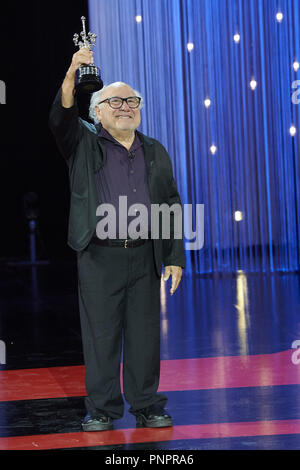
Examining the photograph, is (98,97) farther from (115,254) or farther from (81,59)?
(115,254)

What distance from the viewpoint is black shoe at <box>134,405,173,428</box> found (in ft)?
9.60

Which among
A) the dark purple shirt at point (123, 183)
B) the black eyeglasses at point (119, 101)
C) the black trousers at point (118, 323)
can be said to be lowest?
the black trousers at point (118, 323)

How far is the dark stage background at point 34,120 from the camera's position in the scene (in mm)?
10133

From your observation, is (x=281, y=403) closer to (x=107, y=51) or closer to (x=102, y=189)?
(x=102, y=189)

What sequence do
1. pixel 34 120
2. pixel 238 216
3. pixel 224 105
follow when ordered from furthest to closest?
pixel 34 120
pixel 238 216
pixel 224 105

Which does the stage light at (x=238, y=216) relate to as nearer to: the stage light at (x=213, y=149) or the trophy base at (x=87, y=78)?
the stage light at (x=213, y=149)

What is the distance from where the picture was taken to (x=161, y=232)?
3014mm

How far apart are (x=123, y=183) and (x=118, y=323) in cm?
53

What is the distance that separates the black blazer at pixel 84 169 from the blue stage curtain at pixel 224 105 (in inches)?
227

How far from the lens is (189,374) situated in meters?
3.86

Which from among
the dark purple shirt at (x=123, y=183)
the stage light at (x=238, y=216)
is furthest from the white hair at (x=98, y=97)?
the stage light at (x=238, y=216)

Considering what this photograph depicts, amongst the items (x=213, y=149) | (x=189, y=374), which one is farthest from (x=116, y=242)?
(x=213, y=149)

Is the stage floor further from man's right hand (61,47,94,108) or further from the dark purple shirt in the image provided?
man's right hand (61,47,94,108)

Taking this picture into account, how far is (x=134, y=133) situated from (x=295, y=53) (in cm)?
597
